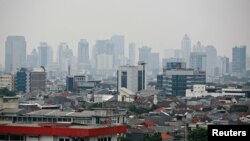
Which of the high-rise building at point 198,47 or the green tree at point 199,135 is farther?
the high-rise building at point 198,47

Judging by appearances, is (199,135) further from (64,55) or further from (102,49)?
(64,55)

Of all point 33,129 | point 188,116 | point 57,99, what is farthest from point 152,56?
point 33,129

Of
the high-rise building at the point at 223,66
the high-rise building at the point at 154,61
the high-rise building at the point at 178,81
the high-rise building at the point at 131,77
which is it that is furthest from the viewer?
the high-rise building at the point at 154,61

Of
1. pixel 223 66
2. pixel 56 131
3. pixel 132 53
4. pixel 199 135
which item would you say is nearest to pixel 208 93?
pixel 199 135

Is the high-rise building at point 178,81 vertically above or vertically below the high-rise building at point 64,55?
below

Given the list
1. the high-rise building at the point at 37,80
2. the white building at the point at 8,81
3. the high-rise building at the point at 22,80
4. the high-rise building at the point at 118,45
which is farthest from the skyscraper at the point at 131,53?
the white building at the point at 8,81

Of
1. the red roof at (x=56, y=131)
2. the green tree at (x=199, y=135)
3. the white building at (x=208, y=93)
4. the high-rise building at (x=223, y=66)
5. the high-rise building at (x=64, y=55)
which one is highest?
the high-rise building at (x=64, y=55)

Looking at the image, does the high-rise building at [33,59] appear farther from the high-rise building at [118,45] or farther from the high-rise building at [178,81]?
the high-rise building at [178,81]
